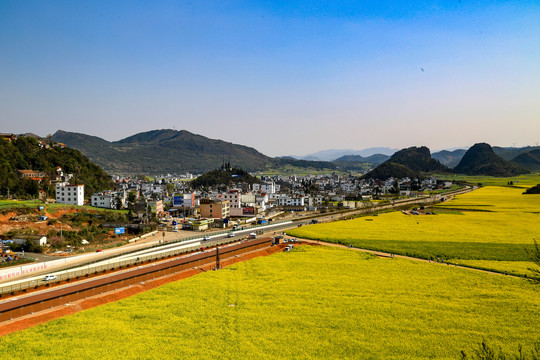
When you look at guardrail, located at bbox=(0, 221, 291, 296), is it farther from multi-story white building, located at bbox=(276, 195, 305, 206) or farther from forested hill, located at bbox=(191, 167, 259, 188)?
forested hill, located at bbox=(191, 167, 259, 188)

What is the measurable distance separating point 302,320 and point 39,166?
73.5 meters

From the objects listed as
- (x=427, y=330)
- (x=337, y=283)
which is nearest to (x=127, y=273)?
(x=337, y=283)

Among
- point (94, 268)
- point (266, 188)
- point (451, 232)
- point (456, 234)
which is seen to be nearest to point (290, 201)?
point (266, 188)

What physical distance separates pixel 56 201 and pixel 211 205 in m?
26.8

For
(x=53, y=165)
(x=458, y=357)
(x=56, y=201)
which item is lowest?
(x=458, y=357)

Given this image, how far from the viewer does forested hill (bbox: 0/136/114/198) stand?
64250 millimetres

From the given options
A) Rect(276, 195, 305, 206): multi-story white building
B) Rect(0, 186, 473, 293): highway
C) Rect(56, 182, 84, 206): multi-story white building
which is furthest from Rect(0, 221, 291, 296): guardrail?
Rect(276, 195, 305, 206): multi-story white building

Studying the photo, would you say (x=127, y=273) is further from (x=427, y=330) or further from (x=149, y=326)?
(x=427, y=330)

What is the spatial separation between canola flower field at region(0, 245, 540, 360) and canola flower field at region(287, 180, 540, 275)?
735 cm

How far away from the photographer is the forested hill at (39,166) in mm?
64250

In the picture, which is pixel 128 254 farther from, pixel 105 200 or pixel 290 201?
pixel 290 201

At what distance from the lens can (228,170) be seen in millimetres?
130750

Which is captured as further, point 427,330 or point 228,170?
point 228,170

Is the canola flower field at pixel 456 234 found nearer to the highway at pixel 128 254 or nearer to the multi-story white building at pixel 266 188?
the highway at pixel 128 254
